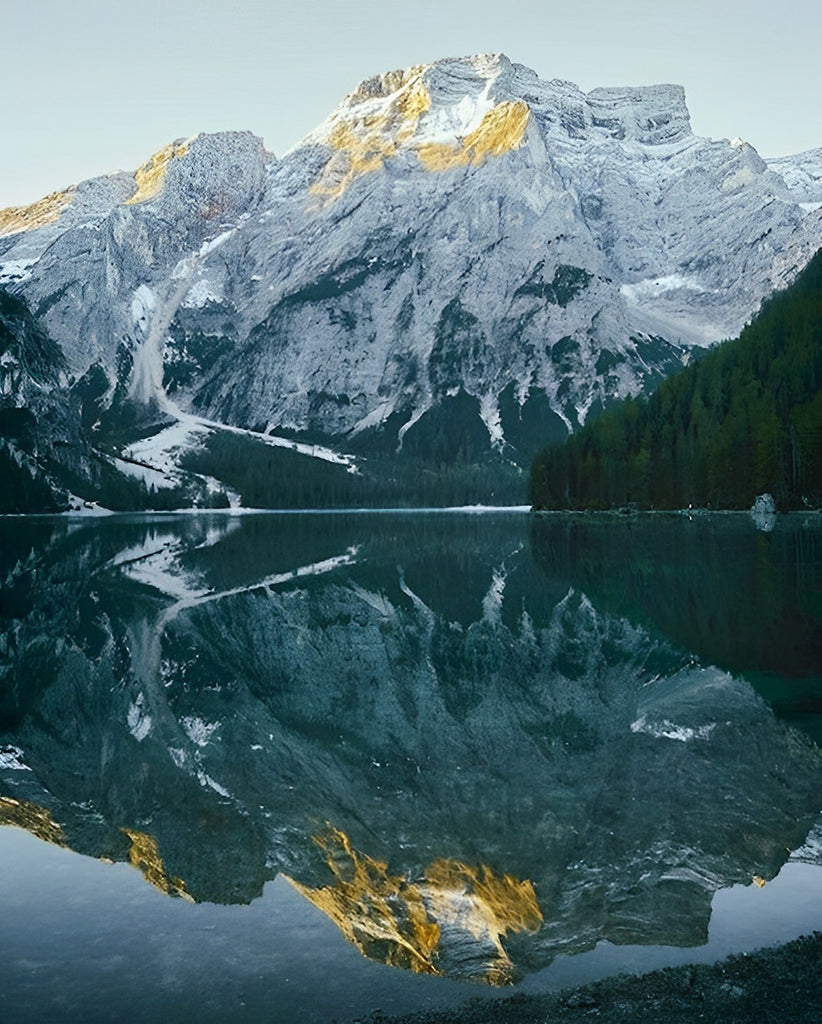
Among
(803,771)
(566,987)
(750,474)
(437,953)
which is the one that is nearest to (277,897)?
(437,953)

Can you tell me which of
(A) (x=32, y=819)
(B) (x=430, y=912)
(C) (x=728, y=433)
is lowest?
(A) (x=32, y=819)

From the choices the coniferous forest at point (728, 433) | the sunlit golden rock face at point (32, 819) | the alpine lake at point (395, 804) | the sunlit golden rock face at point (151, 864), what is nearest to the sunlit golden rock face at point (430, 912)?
the alpine lake at point (395, 804)

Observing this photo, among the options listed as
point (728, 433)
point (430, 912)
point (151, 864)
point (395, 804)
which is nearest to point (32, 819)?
point (151, 864)

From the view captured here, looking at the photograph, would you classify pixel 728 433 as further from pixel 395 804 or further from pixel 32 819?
pixel 32 819

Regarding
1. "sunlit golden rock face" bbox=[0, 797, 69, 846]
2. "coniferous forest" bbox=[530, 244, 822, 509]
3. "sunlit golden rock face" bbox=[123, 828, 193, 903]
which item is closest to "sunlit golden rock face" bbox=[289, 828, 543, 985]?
"sunlit golden rock face" bbox=[123, 828, 193, 903]

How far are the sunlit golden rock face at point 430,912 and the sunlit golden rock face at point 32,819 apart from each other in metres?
5.02

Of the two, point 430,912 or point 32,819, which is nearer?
point 430,912

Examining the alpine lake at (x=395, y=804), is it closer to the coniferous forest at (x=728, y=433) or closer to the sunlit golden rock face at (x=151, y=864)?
the sunlit golden rock face at (x=151, y=864)

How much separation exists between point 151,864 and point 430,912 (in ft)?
16.1

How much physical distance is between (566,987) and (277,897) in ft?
15.6

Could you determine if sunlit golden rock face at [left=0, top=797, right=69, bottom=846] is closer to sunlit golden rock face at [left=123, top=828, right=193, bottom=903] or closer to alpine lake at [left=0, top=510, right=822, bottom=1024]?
alpine lake at [left=0, top=510, right=822, bottom=1024]

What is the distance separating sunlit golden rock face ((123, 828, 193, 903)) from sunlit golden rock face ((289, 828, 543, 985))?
67.7 inches

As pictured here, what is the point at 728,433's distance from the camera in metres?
152

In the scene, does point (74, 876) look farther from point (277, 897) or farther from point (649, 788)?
point (649, 788)
